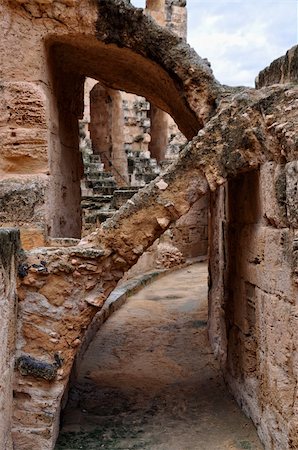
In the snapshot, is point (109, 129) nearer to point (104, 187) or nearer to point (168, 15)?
point (168, 15)

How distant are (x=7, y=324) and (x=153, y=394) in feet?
7.21

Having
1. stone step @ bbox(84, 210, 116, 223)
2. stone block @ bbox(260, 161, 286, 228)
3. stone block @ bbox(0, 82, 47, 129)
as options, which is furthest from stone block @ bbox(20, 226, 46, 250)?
stone step @ bbox(84, 210, 116, 223)

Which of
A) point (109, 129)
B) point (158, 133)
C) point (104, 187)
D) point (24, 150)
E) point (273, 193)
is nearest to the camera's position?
point (273, 193)

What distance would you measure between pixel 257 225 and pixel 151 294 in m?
6.38

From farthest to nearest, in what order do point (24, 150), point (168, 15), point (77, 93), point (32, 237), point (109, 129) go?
point (168, 15) < point (109, 129) < point (77, 93) < point (24, 150) < point (32, 237)

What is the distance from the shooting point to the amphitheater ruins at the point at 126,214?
11.5 feet

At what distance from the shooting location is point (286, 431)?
10.9ft

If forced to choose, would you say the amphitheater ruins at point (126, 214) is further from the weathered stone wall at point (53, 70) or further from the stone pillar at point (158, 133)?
the stone pillar at point (158, 133)

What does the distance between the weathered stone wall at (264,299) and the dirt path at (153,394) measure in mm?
288

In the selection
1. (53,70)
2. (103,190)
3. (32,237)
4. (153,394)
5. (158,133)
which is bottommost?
(153,394)

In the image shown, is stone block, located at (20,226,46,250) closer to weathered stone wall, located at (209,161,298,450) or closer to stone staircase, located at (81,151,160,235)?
weathered stone wall, located at (209,161,298,450)

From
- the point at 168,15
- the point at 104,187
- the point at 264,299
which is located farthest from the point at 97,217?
the point at 168,15

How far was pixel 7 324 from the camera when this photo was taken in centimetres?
345

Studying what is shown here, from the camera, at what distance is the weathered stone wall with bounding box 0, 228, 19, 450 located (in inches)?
131
